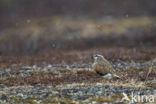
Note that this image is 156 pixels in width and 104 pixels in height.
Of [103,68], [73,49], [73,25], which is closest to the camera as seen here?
[103,68]

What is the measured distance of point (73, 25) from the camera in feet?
159

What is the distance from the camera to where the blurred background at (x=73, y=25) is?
4138 cm

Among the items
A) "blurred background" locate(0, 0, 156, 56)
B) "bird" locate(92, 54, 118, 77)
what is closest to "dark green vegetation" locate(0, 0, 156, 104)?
"blurred background" locate(0, 0, 156, 56)

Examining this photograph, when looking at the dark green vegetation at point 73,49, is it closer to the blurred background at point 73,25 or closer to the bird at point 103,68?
Answer: the blurred background at point 73,25

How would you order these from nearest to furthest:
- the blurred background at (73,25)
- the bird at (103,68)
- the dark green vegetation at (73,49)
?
the dark green vegetation at (73,49) < the bird at (103,68) < the blurred background at (73,25)

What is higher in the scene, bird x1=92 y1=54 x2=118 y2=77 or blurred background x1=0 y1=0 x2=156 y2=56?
blurred background x1=0 y1=0 x2=156 y2=56

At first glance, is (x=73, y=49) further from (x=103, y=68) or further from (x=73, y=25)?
(x=103, y=68)

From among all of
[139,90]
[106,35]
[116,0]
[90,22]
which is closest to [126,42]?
[106,35]

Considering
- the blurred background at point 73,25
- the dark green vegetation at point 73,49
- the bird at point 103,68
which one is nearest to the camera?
the dark green vegetation at point 73,49

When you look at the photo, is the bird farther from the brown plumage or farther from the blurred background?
the blurred background

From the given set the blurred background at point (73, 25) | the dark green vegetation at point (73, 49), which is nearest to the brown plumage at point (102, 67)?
the dark green vegetation at point (73, 49)

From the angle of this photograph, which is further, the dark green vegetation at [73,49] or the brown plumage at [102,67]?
the brown plumage at [102,67]

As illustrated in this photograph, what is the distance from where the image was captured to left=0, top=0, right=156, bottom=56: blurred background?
41375 mm

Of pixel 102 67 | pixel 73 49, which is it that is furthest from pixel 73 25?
pixel 102 67
